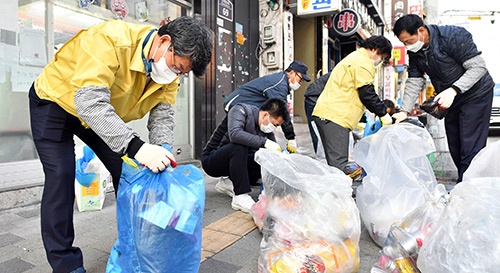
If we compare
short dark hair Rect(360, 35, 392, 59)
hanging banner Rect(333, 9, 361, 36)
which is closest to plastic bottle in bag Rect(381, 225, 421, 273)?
short dark hair Rect(360, 35, 392, 59)

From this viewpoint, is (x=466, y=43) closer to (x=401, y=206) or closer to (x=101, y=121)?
(x=401, y=206)

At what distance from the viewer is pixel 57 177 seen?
1322 mm

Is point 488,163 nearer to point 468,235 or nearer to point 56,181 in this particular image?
point 468,235

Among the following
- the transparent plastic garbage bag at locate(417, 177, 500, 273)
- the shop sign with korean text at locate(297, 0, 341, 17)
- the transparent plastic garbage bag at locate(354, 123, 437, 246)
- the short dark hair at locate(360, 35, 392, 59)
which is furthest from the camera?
the shop sign with korean text at locate(297, 0, 341, 17)

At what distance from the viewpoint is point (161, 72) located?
132cm

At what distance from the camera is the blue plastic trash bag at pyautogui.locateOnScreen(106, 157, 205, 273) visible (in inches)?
43.3

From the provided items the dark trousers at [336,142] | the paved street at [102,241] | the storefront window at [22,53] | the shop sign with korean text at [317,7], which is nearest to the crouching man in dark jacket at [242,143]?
the paved street at [102,241]

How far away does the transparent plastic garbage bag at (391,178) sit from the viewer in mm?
1774

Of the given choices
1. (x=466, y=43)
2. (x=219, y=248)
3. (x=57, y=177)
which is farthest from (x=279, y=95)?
(x=57, y=177)

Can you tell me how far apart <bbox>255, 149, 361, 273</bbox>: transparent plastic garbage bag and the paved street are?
0.71ft

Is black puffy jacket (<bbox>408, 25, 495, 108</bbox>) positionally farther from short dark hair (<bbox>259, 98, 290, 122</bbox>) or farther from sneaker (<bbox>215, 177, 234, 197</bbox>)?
sneaker (<bbox>215, 177, 234, 197</bbox>)

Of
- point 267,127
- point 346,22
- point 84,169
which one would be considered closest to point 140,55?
point 84,169

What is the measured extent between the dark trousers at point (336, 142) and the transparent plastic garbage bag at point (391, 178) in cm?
70

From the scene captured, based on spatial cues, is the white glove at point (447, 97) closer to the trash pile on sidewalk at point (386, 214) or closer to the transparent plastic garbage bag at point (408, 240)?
the trash pile on sidewalk at point (386, 214)
